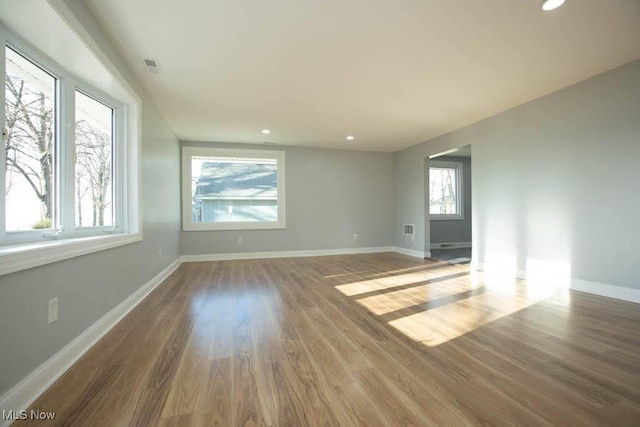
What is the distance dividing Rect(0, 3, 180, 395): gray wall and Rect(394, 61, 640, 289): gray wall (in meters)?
4.72

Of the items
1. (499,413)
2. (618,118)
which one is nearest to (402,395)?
(499,413)

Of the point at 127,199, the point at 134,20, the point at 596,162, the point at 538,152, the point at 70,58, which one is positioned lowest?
the point at 127,199

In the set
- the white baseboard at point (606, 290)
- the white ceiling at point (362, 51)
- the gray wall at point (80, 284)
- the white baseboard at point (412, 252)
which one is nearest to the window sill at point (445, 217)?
the white baseboard at point (412, 252)

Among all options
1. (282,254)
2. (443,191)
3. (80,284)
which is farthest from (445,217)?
(80,284)

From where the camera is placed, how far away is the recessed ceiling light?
185 centimetres

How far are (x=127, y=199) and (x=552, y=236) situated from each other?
16.1ft

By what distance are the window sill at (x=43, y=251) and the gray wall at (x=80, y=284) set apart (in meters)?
0.04

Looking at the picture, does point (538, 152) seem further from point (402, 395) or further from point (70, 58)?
point (70, 58)

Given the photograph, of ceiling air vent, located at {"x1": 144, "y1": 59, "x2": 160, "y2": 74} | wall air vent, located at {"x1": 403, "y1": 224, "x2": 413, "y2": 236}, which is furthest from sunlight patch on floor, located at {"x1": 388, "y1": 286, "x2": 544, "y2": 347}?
ceiling air vent, located at {"x1": 144, "y1": 59, "x2": 160, "y2": 74}

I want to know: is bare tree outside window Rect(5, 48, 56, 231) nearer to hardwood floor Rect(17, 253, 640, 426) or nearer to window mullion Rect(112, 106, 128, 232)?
window mullion Rect(112, 106, 128, 232)

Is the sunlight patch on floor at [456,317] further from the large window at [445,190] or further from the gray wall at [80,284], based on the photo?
the large window at [445,190]

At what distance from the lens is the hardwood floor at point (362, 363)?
1209 mm

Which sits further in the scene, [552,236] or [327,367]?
[552,236]

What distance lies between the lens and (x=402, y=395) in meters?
1.33
